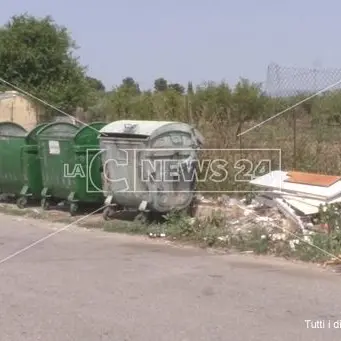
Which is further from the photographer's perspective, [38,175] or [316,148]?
[38,175]

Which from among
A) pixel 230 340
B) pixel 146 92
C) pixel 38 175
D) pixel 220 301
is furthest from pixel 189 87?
pixel 230 340

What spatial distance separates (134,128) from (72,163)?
5.28ft

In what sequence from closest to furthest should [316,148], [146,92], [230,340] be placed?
[230,340], [316,148], [146,92]

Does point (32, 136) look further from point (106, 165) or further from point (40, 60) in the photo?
point (40, 60)

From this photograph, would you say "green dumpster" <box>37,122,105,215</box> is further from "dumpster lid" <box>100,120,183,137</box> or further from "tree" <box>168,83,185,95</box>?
"tree" <box>168,83,185,95</box>

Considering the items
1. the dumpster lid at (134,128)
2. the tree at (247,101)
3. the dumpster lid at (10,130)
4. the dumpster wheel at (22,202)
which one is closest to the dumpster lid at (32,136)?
the dumpster lid at (10,130)

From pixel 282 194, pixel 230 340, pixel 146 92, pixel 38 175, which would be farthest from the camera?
pixel 146 92

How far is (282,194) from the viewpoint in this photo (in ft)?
32.4

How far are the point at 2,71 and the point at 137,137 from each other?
1264 cm

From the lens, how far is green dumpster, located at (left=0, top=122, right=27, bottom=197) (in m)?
13.1

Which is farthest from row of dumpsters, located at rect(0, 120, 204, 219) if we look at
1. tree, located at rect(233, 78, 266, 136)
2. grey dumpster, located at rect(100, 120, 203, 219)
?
tree, located at rect(233, 78, 266, 136)

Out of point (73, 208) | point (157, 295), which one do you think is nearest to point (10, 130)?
point (73, 208)

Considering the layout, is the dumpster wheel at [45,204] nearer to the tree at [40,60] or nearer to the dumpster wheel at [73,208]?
the dumpster wheel at [73,208]

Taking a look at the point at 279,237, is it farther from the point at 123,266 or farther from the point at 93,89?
the point at 93,89
